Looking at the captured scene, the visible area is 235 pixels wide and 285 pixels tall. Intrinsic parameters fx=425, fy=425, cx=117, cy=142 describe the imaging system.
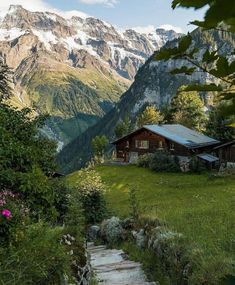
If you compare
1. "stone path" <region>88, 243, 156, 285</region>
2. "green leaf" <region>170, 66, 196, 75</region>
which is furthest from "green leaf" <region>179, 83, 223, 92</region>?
"stone path" <region>88, 243, 156, 285</region>

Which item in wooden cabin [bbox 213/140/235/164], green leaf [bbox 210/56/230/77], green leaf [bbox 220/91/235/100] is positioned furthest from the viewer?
wooden cabin [bbox 213/140/235/164]

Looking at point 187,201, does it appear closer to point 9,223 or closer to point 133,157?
point 9,223

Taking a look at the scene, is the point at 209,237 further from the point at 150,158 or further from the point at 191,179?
the point at 150,158

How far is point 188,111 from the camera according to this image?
290 feet

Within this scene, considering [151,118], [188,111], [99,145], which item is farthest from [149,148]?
[151,118]

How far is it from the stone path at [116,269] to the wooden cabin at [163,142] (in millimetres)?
44903

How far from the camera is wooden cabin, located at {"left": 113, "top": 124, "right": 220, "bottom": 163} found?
64812mm

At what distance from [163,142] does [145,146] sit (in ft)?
13.9

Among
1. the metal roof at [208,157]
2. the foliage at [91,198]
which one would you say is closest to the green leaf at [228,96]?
the foliage at [91,198]

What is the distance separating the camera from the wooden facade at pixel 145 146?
65.2 metres

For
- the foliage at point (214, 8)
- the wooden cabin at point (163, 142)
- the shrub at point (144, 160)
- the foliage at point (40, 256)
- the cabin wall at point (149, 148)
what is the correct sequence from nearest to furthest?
1. the foliage at point (214, 8)
2. the foliage at point (40, 256)
3. the wooden cabin at point (163, 142)
4. the shrub at point (144, 160)
5. the cabin wall at point (149, 148)

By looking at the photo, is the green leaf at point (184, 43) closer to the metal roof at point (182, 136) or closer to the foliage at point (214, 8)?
the foliage at point (214, 8)

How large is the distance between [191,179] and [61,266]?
1727 inches

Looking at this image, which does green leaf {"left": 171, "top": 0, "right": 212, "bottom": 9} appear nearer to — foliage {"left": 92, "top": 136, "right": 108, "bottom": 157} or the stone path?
the stone path
